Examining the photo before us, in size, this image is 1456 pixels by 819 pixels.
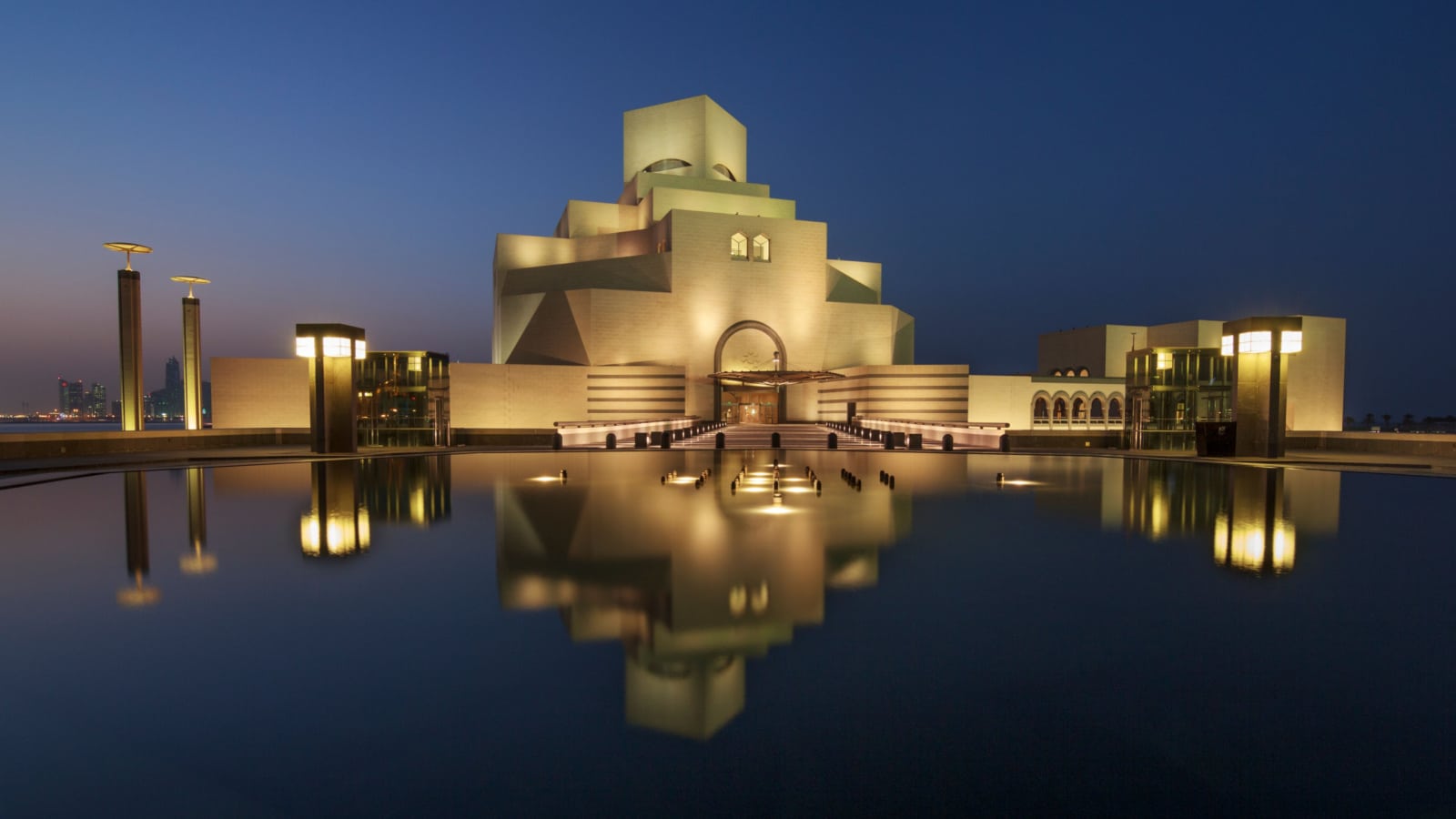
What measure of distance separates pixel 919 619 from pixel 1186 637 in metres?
2.04

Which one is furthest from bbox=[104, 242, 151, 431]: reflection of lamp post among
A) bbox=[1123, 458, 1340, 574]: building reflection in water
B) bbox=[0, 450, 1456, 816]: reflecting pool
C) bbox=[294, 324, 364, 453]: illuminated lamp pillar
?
bbox=[1123, 458, 1340, 574]: building reflection in water

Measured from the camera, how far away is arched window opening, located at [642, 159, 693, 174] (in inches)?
2117

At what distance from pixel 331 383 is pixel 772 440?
1805 cm

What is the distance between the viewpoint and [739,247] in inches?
1902

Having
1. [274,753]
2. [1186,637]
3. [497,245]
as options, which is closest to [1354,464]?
[1186,637]

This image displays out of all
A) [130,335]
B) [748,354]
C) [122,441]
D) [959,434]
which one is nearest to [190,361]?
[130,335]

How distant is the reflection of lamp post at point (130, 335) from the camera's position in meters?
30.2

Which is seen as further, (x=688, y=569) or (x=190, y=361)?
(x=190, y=361)

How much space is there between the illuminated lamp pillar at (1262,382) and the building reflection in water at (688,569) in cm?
1795

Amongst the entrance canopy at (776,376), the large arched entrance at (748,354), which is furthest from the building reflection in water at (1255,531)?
the large arched entrance at (748,354)

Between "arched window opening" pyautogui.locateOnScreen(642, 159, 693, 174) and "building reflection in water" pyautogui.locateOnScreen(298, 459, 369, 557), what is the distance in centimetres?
4245

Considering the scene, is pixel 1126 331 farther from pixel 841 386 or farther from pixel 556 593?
pixel 556 593

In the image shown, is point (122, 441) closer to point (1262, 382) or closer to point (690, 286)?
point (690, 286)

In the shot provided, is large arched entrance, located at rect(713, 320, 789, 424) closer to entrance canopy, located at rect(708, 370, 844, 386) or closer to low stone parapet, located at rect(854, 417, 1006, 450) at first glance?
entrance canopy, located at rect(708, 370, 844, 386)
